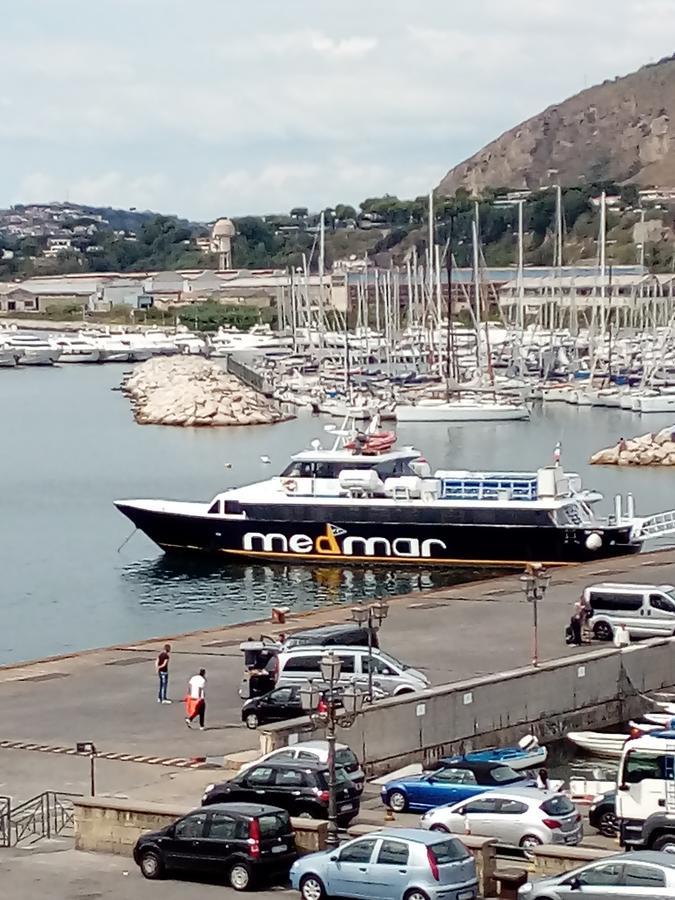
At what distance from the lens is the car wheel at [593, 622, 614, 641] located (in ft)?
103

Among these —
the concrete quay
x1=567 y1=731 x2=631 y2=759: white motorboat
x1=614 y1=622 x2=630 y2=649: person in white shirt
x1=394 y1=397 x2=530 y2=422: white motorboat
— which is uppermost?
x1=614 y1=622 x2=630 y2=649: person in white shirt

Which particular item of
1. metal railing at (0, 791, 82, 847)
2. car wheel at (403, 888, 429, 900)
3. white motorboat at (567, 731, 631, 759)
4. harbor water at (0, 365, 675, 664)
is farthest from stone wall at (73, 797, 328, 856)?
harbor water at (0, 365, 675, 664)

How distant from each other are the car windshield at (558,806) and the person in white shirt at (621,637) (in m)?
10.7

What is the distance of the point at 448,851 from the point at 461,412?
78441mm

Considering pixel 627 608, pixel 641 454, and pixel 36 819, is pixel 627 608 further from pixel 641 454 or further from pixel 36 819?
pixel 641 454

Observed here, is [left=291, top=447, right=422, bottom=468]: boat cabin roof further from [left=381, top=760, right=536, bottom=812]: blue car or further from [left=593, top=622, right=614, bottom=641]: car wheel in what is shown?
Result: [left=381, top=760, right=536, bottom=812]: blue car

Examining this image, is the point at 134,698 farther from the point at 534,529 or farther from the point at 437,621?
the point at 534,529

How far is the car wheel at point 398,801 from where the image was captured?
66.2 feet

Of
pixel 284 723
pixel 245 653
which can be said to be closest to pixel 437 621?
pixel 245 653

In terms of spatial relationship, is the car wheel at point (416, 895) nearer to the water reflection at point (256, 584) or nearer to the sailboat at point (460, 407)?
the water reflection at point (256, 584)

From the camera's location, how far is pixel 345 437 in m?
51.4

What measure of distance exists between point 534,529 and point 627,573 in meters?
6.34

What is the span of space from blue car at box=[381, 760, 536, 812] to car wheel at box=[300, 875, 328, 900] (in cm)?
399

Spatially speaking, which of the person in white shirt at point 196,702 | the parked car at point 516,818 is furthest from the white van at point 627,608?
the parked car at point 516,818
